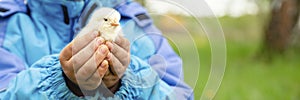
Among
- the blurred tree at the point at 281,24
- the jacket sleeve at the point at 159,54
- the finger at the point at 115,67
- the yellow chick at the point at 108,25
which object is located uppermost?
the yellow chick at the point at 108,25

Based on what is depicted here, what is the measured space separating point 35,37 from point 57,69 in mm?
245

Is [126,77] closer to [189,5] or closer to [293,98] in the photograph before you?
[189,5]

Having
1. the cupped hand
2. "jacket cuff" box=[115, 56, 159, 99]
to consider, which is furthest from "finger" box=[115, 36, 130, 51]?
"jacket cuff" box=[115, 56, 159, 99]

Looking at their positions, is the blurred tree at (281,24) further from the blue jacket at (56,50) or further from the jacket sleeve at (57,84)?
the jacket sleeve at (57,84)

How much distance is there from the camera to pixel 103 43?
1.05 m

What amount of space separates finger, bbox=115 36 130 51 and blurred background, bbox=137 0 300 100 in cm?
12

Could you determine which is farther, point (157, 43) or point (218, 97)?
point (218, 97)

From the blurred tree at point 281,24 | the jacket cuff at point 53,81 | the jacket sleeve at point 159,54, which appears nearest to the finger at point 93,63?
the jacket cuff at point 53,81

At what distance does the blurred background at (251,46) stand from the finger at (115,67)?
144mm

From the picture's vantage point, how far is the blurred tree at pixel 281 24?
5066mm

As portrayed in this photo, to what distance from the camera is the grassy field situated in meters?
3.03

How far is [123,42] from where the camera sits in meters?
1.09

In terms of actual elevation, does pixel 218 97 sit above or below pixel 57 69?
below

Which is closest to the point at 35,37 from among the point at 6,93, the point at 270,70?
the point at 6,93
